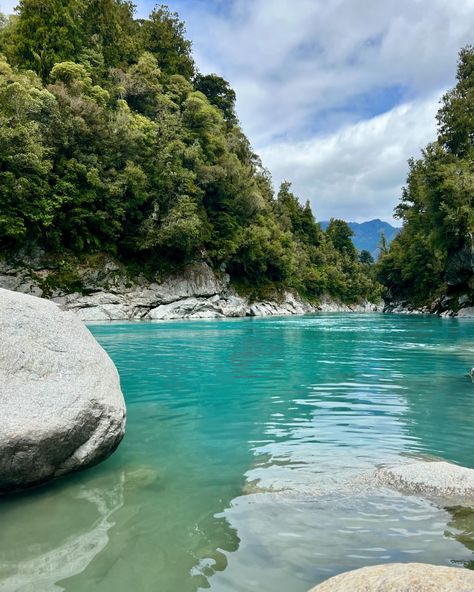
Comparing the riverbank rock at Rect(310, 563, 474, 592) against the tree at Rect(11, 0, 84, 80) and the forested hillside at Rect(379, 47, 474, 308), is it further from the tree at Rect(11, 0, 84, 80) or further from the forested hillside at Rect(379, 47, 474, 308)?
the tree at Rect(11, 0, 84, 80)

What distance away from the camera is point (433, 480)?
489 cm

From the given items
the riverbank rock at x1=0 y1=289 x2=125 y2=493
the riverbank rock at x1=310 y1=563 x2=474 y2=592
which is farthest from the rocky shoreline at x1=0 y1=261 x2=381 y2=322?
the riverbank rock at x1=310 y1=563 x2=474 y2=592

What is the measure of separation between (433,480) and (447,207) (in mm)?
46245

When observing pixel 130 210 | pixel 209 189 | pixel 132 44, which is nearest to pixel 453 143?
pixel 209 189

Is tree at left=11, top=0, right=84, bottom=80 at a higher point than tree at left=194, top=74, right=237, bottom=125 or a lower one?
lower

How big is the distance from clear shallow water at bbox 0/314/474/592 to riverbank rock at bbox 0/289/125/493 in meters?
0.32

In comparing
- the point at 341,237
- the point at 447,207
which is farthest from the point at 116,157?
the point at 341,237

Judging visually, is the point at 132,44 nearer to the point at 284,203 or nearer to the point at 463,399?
the point at 284,203

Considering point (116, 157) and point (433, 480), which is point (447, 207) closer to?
point (116, 157)

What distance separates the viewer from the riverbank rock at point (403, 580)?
236cm

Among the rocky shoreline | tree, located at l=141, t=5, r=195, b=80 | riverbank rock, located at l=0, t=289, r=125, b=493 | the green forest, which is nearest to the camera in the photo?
riverbank rock, located at l=0, t=289, r=125, b=493

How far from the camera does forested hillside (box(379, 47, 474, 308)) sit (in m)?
46.0

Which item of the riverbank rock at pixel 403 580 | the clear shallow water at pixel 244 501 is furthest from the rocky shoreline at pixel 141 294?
the riverbank rock at pixel 403 580

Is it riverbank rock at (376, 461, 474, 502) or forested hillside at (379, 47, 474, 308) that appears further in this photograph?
forested hillside at (379, 47, 474, 308)
